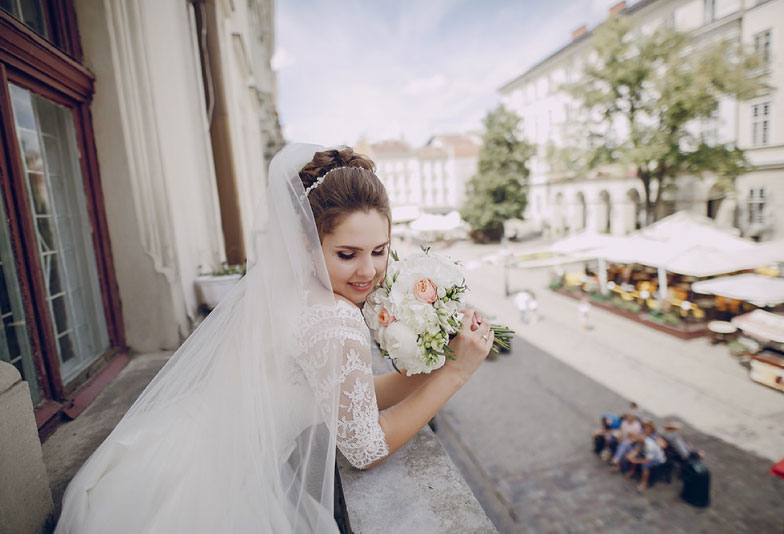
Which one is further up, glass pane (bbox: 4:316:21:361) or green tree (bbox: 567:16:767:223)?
green tree (bbox: 567:16:767:223)

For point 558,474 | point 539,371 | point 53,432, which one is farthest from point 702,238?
point 53,432

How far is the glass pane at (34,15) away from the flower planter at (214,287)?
1.97 meters

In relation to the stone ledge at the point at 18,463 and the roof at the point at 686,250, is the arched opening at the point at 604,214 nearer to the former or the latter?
the roof at the point at 686,250

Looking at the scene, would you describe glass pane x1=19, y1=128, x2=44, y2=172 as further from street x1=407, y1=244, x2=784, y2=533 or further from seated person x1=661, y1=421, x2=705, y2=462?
seated person x1=661, y1=421, x2=705, y2=462

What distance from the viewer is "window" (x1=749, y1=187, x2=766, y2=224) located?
19750 mm

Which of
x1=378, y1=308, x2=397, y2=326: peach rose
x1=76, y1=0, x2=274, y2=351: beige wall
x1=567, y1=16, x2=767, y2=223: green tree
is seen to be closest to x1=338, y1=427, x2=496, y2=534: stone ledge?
x1=378, y1=308, x2=397, y2=326: peach rose

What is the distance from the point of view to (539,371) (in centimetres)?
938

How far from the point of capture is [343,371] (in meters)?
1.58

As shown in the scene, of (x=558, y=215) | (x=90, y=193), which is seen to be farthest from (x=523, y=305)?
(x=558, y=215)

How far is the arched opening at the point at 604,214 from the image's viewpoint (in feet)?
99.3

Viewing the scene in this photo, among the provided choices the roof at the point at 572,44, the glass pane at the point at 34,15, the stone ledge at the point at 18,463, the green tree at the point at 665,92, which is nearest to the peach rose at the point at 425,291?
the stone ledge at the point at 18,463

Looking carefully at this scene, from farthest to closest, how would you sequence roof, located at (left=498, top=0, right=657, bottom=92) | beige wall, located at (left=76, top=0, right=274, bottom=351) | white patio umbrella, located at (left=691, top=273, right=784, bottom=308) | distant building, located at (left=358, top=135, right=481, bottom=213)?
1. distant building, located at (left=358, top=135, right=481, bottom=213)
2. roof, located at (left=498, top=0, right=657, bottom=92)
3. white patio umbrella, located at (left=691, top=273, right=784, bottom=308)
4. beige wall, located at (left=76, top=0, right=274, bottom=351)

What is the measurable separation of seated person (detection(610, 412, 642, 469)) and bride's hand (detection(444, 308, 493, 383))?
563cm

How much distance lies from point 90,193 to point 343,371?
244 cm
